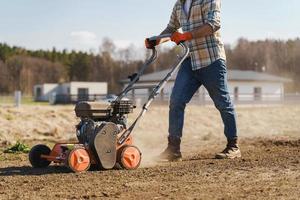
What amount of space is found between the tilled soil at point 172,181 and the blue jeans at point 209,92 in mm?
483

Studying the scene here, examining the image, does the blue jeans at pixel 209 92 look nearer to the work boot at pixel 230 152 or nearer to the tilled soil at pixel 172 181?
the work boot at pixel 230 152

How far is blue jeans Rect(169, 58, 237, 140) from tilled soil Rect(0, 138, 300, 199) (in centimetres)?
48

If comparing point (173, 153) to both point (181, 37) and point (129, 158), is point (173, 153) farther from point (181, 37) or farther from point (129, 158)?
point (181, 37)

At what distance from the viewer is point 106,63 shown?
4496 inches

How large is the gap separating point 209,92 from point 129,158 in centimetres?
158

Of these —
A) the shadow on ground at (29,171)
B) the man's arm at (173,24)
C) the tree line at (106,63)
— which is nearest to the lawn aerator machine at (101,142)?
the shadow on ground at (29,171)

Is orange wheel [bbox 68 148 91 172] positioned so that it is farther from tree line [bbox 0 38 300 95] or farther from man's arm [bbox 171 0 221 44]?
tree line [bbox 0 38 300 95]

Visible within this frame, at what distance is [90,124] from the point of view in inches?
226

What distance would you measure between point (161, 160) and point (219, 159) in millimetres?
732

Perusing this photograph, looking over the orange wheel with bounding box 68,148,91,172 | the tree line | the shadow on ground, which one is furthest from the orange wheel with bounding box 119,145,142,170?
A: the tree line

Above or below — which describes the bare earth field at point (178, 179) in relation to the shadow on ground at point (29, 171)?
above

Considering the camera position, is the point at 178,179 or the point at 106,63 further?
the point at 106,63

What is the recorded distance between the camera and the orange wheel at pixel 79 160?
17.8 feet

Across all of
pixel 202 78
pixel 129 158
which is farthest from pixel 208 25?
pixel 129 158
